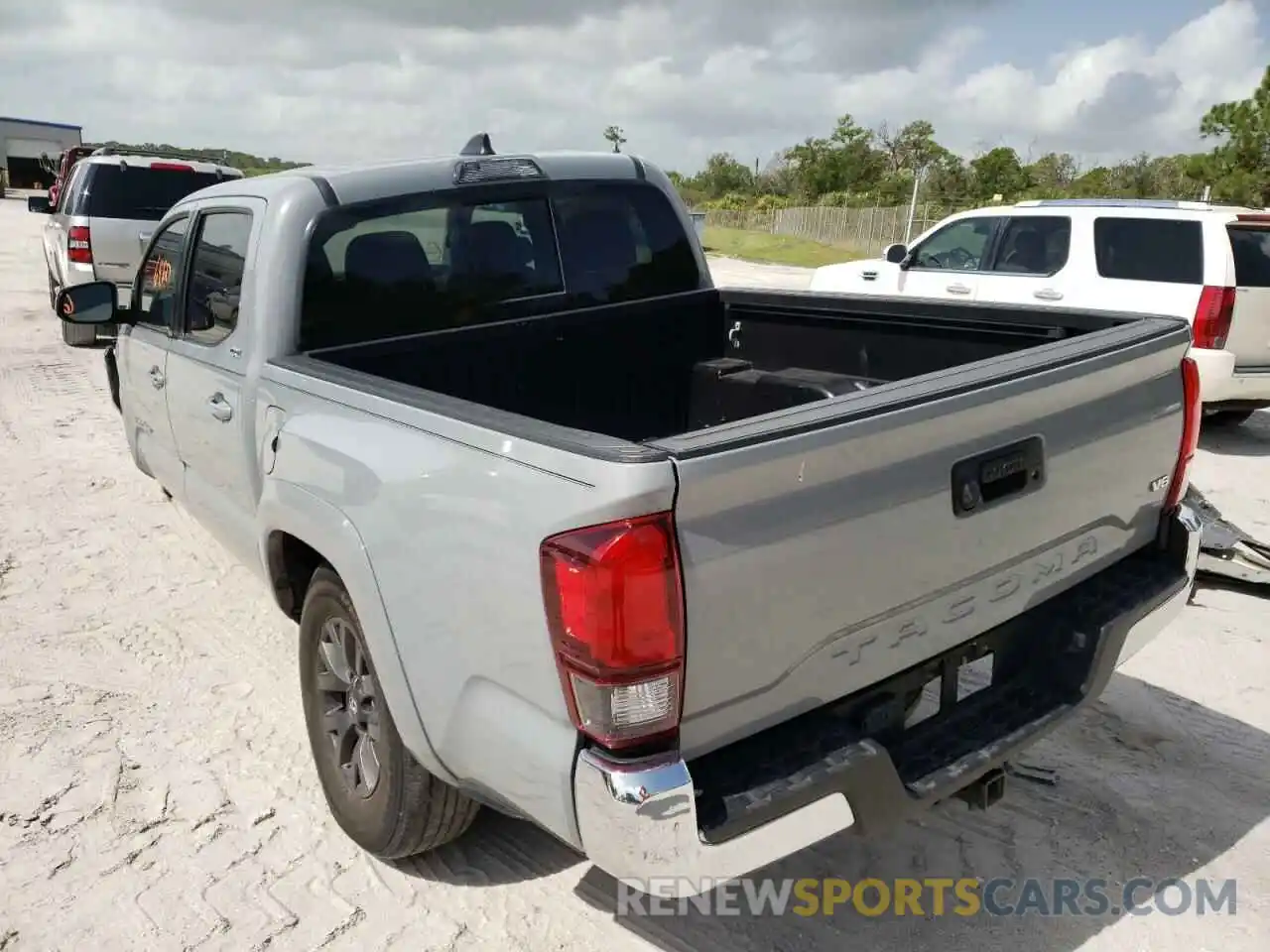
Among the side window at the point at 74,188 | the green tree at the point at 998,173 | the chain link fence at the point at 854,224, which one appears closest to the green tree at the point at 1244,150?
the chain link fence at the point at 854,224

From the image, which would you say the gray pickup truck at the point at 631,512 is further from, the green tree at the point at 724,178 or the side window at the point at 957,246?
the green tree at the point at 724,178

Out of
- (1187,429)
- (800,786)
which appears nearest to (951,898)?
(800,786)

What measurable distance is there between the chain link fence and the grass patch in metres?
0.58

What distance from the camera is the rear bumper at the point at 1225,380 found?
732 cm

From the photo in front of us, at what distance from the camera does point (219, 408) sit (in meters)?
3.62

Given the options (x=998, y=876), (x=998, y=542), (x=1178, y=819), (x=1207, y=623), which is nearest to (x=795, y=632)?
(x=998, y=542)

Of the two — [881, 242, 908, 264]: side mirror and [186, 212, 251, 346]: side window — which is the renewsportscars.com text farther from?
[881, 242, 908, 264]: side mirror

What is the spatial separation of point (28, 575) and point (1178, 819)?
505 centimetres

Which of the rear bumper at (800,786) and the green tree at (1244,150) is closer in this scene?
the rear bumper at (800,786)

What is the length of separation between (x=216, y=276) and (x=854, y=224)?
33.2m

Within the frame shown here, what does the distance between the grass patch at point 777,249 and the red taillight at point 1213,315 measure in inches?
808

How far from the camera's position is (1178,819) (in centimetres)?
320

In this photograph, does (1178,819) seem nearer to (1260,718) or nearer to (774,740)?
(1260,718)

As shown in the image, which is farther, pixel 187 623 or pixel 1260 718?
pixel 187 623
